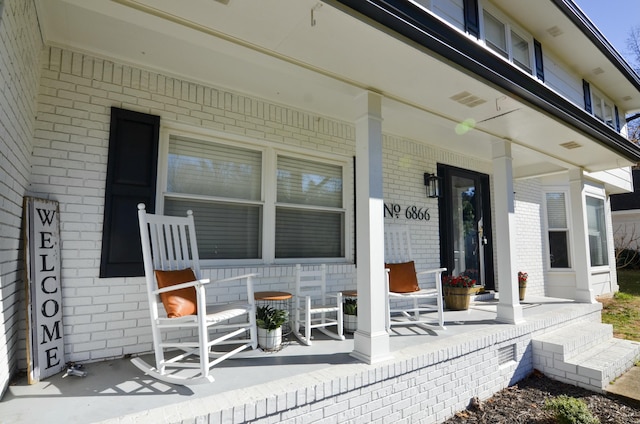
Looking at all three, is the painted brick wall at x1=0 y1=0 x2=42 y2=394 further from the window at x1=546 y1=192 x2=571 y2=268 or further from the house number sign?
the window at x1=546 y1=192 x2=571 y2=268

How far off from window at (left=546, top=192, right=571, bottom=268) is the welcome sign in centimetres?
772

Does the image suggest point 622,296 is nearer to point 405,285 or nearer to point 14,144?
point 405,285

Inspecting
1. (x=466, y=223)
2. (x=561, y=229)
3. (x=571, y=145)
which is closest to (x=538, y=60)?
(x=571, y=145)

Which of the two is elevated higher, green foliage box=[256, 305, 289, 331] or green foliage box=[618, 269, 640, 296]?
green foliage box=[256, 305, 289, 331]

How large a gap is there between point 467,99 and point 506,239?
169 cm

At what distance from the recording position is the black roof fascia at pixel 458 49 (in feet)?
6.39

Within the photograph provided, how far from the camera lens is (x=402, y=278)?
11.8ft

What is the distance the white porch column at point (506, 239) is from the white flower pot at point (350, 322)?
1.64 m

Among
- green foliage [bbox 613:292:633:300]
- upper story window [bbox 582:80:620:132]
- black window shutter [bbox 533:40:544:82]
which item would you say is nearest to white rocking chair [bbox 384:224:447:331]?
black window shutter [bbox 533:40:544:82]

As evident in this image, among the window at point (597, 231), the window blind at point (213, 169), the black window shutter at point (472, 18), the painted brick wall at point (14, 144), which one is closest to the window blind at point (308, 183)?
the window blind at point (213, 169)

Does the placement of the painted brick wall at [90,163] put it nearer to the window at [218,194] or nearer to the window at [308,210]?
the window at [218,194]

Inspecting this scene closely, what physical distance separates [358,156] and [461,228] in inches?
136

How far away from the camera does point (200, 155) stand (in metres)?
3.28

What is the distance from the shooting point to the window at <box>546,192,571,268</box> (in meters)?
6.81
